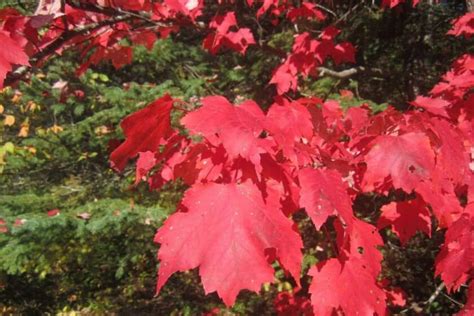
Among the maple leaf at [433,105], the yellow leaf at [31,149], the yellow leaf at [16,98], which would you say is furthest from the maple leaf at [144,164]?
the yellow leaf at [16,98]

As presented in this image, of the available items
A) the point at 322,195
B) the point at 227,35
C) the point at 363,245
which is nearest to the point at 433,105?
the point at 363,245

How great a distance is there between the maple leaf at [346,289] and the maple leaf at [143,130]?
965 mm

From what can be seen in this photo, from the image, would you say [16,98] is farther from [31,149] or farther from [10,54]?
[10,54]

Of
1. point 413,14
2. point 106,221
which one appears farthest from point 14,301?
point 413,14

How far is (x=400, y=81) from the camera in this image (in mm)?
4648

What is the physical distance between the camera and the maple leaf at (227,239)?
1100 mm

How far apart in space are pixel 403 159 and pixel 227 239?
2.21 feet

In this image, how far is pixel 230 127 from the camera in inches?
46.5

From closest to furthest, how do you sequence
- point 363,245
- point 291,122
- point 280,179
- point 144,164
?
1. point 280,179
2. point 291,122
3. point 363,245
4. point 144,164

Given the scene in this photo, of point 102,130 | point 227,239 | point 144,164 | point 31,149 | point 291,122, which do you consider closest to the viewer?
point 227,239

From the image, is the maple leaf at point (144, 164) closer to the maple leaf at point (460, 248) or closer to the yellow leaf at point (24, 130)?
the maple leaf at point (460, 248)

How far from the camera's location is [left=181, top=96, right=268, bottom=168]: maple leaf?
115cm

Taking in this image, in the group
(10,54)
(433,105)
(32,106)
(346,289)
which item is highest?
(10,54)

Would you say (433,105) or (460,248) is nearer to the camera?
(460,248)
